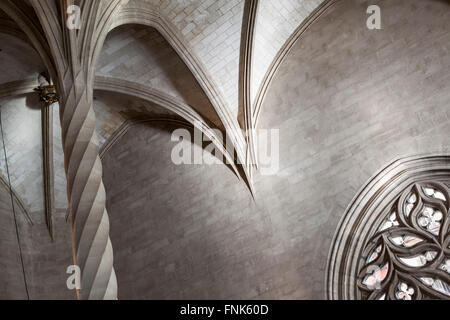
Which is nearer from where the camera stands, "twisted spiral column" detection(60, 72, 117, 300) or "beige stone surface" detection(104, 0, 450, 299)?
"twisted spiral column" detection(60, 72, 117, 300)

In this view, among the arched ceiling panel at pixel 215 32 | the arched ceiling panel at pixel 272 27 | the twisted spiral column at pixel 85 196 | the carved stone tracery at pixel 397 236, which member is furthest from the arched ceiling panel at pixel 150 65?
the carved stone tracery at pixel 397 236

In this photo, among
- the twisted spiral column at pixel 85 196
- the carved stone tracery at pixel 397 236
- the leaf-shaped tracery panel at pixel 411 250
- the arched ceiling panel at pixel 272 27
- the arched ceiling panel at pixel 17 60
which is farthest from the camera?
the arched ceiling panel at pixel 272 27

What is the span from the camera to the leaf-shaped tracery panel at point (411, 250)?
9.51 meters

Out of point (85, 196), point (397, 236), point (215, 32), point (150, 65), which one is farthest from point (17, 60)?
point (397, 236)

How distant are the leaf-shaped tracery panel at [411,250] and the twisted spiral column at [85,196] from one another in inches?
168

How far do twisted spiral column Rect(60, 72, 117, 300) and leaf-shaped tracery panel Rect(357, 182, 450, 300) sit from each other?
4269mm

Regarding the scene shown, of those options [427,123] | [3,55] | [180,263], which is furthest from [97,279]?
[427,123]

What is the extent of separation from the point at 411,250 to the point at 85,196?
16.0 ft

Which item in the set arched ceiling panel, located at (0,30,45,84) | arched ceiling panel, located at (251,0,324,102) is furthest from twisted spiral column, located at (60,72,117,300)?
arched ceiling panel, located at (251,0,324,102)

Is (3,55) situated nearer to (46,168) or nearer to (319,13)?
(46,168)

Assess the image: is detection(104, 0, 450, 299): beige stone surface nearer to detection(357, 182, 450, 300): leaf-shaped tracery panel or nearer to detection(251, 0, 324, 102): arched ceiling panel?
detection(251, 0, 324, 102): arched ceiling panel

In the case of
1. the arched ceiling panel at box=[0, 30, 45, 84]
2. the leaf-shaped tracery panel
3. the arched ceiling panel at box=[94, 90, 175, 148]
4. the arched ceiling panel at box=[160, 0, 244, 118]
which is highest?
the arched ceiling panel at box=[160, 0, 244, 118]

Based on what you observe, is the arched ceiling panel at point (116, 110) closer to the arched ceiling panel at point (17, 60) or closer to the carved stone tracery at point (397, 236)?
the arched ceiling panel at point (17, 60)

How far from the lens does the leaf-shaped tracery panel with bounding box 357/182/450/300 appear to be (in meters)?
9.51
